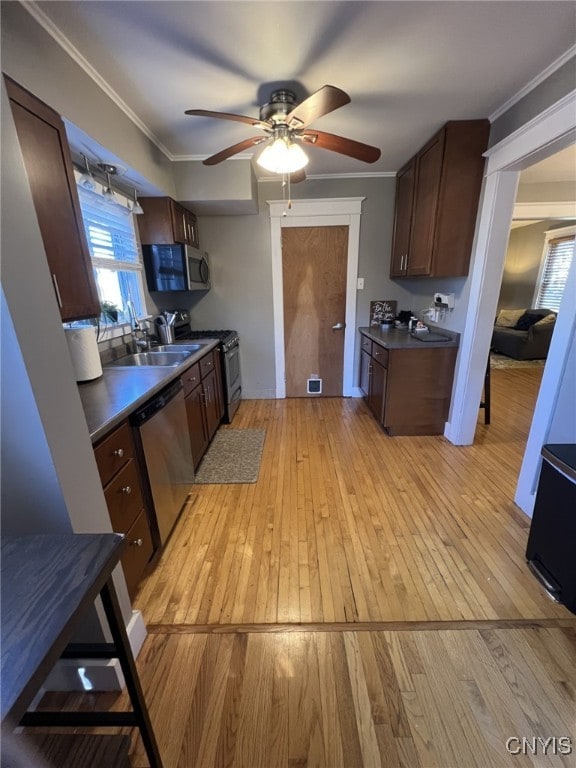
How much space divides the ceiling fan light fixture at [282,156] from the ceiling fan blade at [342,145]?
90 millimetres

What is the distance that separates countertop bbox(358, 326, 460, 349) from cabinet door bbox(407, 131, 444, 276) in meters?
0.59

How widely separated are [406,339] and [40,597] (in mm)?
2933

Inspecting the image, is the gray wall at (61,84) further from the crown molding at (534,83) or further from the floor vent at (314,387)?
the floor vent at (314,387)

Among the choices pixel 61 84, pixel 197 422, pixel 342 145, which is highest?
pixel 61 84

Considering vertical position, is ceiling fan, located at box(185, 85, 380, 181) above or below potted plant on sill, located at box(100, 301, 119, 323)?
above

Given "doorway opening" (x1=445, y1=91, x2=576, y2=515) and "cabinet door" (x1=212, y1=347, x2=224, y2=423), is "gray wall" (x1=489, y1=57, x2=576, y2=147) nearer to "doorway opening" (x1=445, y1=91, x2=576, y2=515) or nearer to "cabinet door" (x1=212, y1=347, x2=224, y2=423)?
"doorway opening" (x1=445, y1=91, x2=576, y2=515)

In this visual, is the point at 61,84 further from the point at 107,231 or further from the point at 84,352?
the point at 84,352

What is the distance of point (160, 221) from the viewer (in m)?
2.67

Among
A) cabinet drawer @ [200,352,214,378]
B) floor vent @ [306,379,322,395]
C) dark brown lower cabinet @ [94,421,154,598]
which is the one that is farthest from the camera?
floor vent @ [306,379,322,395]

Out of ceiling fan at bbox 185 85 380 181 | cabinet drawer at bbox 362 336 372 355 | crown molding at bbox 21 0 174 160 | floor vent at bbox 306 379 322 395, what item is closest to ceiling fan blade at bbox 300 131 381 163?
ceiling fan at bbox 185 85 380 181

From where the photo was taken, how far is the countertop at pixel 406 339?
267 cm

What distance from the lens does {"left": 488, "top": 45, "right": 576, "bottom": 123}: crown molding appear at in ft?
5.00

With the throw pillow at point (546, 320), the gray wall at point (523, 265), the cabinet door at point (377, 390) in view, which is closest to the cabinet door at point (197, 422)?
the cabinet door at point (377, 390)

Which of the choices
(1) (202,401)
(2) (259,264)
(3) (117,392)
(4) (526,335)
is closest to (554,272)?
(4) (526,335)
